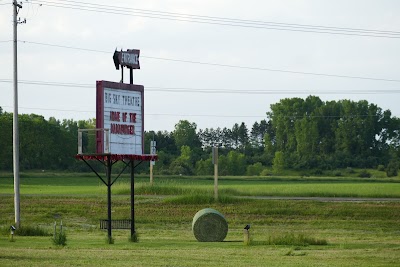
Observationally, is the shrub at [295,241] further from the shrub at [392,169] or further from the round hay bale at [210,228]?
the shrub at [392,169]

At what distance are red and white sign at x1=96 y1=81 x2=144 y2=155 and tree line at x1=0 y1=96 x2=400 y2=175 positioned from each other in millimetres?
82233

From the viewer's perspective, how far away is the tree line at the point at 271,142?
129m

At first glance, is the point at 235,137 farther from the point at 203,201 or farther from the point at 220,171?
the point at 203,201

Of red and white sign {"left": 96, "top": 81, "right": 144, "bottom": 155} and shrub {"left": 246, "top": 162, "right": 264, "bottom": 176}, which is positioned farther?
shrub {"left": 246, "top": 162, "right": 264, "bottom": 176}

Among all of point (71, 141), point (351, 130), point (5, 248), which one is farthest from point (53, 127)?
point (5, 248)

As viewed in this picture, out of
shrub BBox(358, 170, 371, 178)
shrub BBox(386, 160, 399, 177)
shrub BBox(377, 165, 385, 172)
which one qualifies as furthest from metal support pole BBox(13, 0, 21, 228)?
shrub BBox(377, 165, 385, 172)

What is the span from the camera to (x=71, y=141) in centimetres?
13238

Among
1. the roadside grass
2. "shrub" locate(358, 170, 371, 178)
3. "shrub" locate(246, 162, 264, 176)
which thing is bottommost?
the roadside grass

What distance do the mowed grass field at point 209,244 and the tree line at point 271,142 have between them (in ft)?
189

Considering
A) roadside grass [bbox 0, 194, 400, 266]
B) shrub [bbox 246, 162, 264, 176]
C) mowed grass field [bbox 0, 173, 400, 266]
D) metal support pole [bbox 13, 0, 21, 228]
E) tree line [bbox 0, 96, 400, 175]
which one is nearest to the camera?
roadside grass [bbox 0, 194, 400, 266]

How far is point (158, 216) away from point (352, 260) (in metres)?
22.9

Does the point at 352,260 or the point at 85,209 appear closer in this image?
the point at 352,260

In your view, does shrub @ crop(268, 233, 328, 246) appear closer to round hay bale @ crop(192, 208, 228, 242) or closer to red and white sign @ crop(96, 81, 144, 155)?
round hay bale @ crop(192, 208, 228, 242)

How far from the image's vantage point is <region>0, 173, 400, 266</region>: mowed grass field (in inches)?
1141
